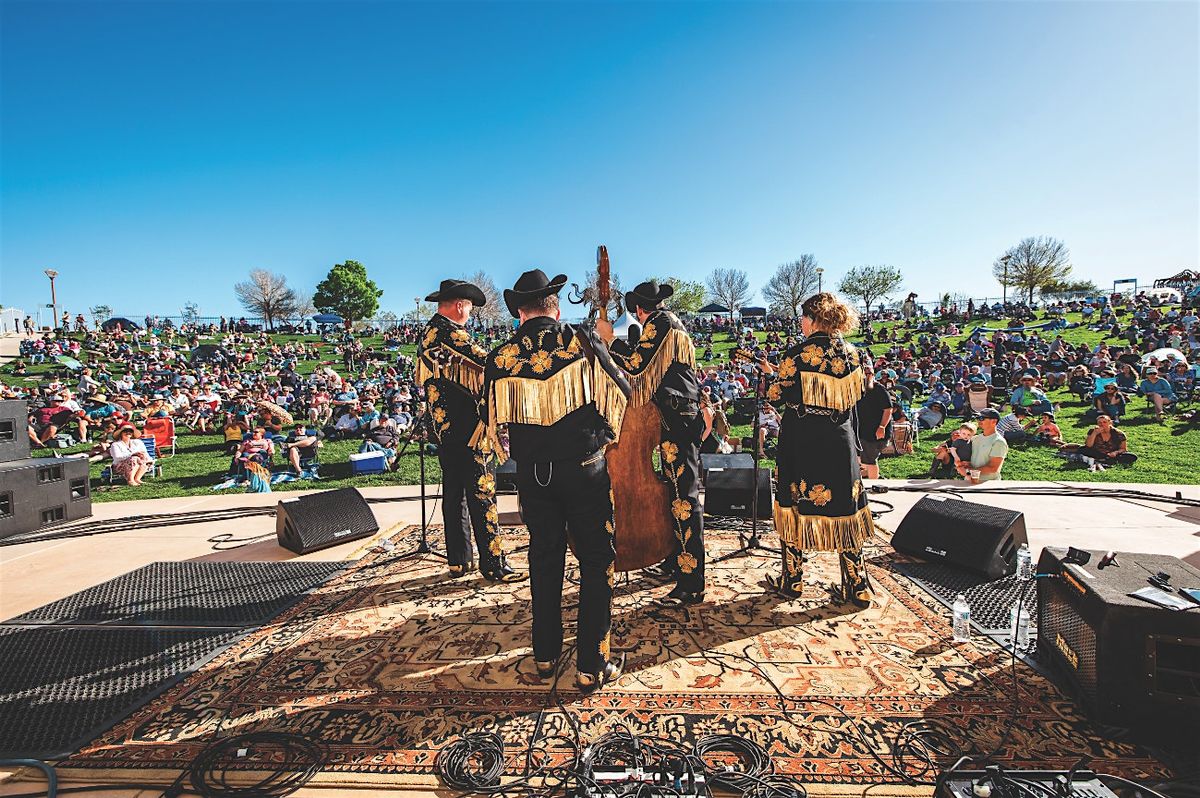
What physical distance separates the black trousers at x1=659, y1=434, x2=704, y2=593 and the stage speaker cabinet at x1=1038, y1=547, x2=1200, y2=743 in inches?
77.7

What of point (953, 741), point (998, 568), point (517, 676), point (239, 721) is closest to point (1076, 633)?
point (953, 741)

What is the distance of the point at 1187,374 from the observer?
13195 millimetres

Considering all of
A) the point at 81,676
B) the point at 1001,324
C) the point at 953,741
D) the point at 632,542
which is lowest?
the point at 953,741

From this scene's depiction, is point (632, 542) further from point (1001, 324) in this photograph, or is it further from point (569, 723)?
point (1001, 324)

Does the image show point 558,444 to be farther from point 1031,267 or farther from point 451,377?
point 1031,267

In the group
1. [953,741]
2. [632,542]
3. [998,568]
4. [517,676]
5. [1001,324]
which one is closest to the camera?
[953,741]

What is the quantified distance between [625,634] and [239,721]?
2.09 metres

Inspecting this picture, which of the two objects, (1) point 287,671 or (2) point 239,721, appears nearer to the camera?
(2) point 239,721

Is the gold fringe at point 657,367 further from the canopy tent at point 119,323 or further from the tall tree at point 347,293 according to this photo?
the tall tree at point 347,293

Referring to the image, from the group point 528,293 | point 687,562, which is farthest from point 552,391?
point 687,562

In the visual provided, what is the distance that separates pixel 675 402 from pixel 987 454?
612cm

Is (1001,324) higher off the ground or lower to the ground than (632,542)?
higher

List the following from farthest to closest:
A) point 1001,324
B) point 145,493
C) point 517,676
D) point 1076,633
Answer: point 1001,324 < point 145,493 < point 517,676 < point 1076,633

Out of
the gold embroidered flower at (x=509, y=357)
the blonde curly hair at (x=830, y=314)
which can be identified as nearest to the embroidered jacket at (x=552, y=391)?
the gold embroidered flower at (x=509, y=357)
